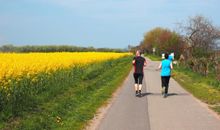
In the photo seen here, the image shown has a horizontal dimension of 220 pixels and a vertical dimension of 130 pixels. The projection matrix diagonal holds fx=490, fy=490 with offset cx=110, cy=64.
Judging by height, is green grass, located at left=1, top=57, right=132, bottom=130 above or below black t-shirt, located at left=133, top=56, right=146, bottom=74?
below

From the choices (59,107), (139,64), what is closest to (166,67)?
(139,64)

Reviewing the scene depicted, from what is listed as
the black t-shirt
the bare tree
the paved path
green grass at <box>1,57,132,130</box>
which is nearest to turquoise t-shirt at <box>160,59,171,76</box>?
the black t-shirt

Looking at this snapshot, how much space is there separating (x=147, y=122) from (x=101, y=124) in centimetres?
120

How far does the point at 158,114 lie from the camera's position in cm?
1430

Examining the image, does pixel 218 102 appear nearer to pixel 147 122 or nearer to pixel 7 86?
pixel 147 122

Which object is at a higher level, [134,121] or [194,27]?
[194,27]

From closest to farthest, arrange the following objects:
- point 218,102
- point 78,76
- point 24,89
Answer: point 24,89
point 218,102
point 78,76

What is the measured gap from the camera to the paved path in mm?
12133

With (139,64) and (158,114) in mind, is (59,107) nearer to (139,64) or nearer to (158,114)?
(158,114)

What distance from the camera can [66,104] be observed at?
1602cm

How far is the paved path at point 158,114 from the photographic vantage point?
39.8 ft

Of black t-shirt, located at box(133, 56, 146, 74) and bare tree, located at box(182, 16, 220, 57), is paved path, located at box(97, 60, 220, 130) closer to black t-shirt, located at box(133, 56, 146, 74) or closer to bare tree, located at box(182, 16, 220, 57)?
black t-shirt, located at box(133, 56, 146, 74)

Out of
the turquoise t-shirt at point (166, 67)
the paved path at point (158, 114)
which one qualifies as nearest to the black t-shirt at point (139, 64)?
the turquoise t-shirt at point (166, 67)

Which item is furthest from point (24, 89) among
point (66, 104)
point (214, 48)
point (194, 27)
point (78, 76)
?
point (194, 27)
